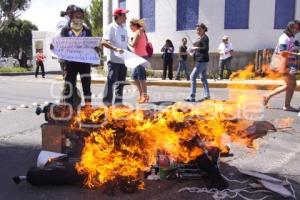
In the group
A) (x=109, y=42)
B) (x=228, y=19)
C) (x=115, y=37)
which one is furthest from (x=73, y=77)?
(x=228, y=19)

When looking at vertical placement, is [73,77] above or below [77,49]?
below

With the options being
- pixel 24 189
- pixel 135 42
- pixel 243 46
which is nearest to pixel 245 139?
pixel 24 189

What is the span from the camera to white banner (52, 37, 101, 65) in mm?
6297

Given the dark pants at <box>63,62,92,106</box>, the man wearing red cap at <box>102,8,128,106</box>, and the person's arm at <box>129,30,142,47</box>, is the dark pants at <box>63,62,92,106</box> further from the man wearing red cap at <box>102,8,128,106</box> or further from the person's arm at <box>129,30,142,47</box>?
the person's arm at <box>129,30,142,47</box>

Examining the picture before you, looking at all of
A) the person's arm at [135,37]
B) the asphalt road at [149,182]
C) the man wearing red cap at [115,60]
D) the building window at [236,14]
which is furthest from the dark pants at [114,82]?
the building window at [236,14]

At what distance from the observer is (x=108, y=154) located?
4219 millimetres

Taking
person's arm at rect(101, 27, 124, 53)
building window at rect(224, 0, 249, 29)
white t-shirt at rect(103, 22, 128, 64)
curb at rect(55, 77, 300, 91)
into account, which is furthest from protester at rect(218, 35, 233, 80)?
person's arm at rect(101, 27, 124, 53)

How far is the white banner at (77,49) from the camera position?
6.30 meters

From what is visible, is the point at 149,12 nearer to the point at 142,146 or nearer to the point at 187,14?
the point at 187,14

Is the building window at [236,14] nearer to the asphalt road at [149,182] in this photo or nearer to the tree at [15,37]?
the asphalt road at [149,182]

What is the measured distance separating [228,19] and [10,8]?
23.2 m

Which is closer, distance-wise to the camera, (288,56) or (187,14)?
(288,56)

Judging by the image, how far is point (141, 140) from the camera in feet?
14.0

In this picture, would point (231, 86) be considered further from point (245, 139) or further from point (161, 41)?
point (245, 139)
